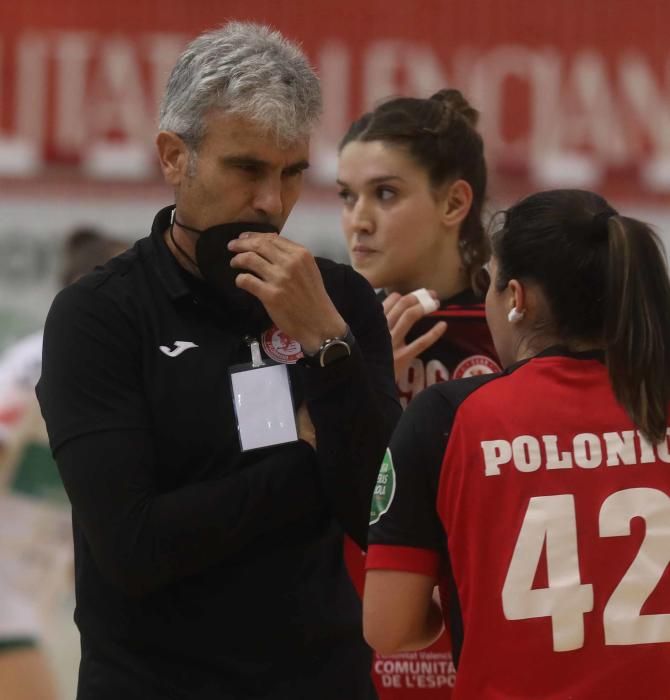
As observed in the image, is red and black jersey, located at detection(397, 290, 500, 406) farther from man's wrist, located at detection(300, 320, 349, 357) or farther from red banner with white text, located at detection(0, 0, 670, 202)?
red banner with white text, located at detection(0, 0, 670, 202)

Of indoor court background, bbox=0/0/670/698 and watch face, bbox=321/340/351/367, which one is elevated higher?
indoor court background, bbox=0/0/670/698

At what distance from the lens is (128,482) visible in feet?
5.67

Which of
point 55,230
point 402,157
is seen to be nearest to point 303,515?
point 402,157

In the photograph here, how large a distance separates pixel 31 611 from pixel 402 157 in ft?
8.97

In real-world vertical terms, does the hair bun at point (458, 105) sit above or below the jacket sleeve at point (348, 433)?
above

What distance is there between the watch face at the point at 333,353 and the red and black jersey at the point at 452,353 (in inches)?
31.9

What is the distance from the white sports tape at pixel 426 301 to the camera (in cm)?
256

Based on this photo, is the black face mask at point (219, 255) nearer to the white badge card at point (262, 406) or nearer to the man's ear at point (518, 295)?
the white badge card at point (262, 406)

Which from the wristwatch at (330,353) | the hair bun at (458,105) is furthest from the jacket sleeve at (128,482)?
the hair bun at (458,105)

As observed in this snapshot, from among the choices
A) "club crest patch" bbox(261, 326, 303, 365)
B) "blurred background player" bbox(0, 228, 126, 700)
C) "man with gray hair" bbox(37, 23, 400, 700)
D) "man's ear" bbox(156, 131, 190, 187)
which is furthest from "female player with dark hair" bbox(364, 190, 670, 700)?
"blurred background player" bbox(0, 228, 126, 700)

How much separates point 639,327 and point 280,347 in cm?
52

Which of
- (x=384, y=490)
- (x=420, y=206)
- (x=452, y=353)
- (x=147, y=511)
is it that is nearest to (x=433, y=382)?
(x=452, y=353)

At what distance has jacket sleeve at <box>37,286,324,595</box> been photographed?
1.72 meters

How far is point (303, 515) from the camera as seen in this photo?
1812mm
